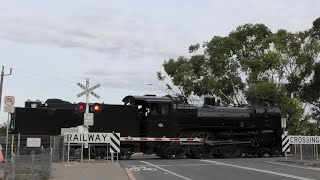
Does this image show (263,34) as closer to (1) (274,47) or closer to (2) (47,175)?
(1) (274,47)

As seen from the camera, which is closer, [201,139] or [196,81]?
[201,139]

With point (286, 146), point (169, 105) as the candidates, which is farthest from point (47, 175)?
point (286, 146)

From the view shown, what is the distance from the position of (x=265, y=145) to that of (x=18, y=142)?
1608 centimetres

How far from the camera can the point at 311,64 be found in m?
47.3

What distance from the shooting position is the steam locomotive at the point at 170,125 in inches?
1088

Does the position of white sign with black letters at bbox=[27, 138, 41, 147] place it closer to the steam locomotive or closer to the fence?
the steam locomotive

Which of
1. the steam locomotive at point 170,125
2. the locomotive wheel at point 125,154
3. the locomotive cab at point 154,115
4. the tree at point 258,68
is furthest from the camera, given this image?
the tree at point 258,68

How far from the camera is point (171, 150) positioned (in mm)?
29625

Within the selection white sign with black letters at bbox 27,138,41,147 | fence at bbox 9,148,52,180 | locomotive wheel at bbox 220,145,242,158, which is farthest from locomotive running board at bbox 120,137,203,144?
fence at bbox 9,148,52,180

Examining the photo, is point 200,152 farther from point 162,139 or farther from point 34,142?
point 34,142

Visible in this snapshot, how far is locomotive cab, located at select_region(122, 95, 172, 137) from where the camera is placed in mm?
29234

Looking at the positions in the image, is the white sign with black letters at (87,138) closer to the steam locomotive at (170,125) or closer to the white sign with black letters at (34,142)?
the white sign with black letters at (34,142)

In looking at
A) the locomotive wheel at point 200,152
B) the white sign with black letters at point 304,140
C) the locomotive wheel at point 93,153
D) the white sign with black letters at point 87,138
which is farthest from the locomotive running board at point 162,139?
the white sign with black letters at point 304,140

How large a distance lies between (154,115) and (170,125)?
124 centimetres
